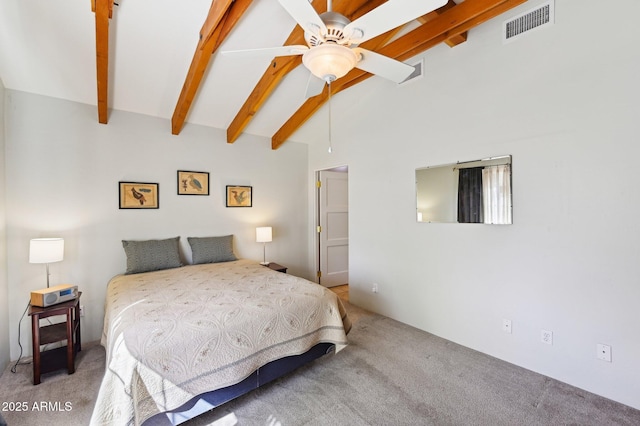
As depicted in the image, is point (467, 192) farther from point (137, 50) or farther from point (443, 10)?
point (137, 50)

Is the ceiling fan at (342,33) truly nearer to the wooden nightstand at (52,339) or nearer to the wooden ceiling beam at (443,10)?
the wooden ceiling beam at (443,10)

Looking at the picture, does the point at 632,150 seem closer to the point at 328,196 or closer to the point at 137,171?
the point at 328,196

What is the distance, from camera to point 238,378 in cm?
186

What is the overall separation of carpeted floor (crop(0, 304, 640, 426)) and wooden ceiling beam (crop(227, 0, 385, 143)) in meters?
2.88

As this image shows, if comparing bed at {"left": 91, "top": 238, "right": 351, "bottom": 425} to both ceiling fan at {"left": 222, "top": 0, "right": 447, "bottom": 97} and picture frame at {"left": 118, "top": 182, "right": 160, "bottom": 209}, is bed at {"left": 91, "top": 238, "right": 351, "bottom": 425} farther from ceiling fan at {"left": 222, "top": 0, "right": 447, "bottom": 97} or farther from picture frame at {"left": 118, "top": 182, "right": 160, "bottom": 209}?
ceiling fan at {"left": 222, "top": 0, "right": 447, "bottom": 97}

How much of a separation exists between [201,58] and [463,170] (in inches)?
107

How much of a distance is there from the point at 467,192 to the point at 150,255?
3555 millimetres

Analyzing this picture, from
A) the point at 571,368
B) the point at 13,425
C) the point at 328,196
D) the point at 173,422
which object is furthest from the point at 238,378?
the point at 328,196

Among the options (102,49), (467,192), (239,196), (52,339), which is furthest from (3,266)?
(467,192)

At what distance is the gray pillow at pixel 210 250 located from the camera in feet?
12.2

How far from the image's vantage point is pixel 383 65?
1.90 meters

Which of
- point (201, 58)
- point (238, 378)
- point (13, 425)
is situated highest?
point (201, 58)

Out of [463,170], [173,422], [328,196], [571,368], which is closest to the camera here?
[173,422]

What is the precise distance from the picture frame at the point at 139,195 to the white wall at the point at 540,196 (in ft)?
9.87
